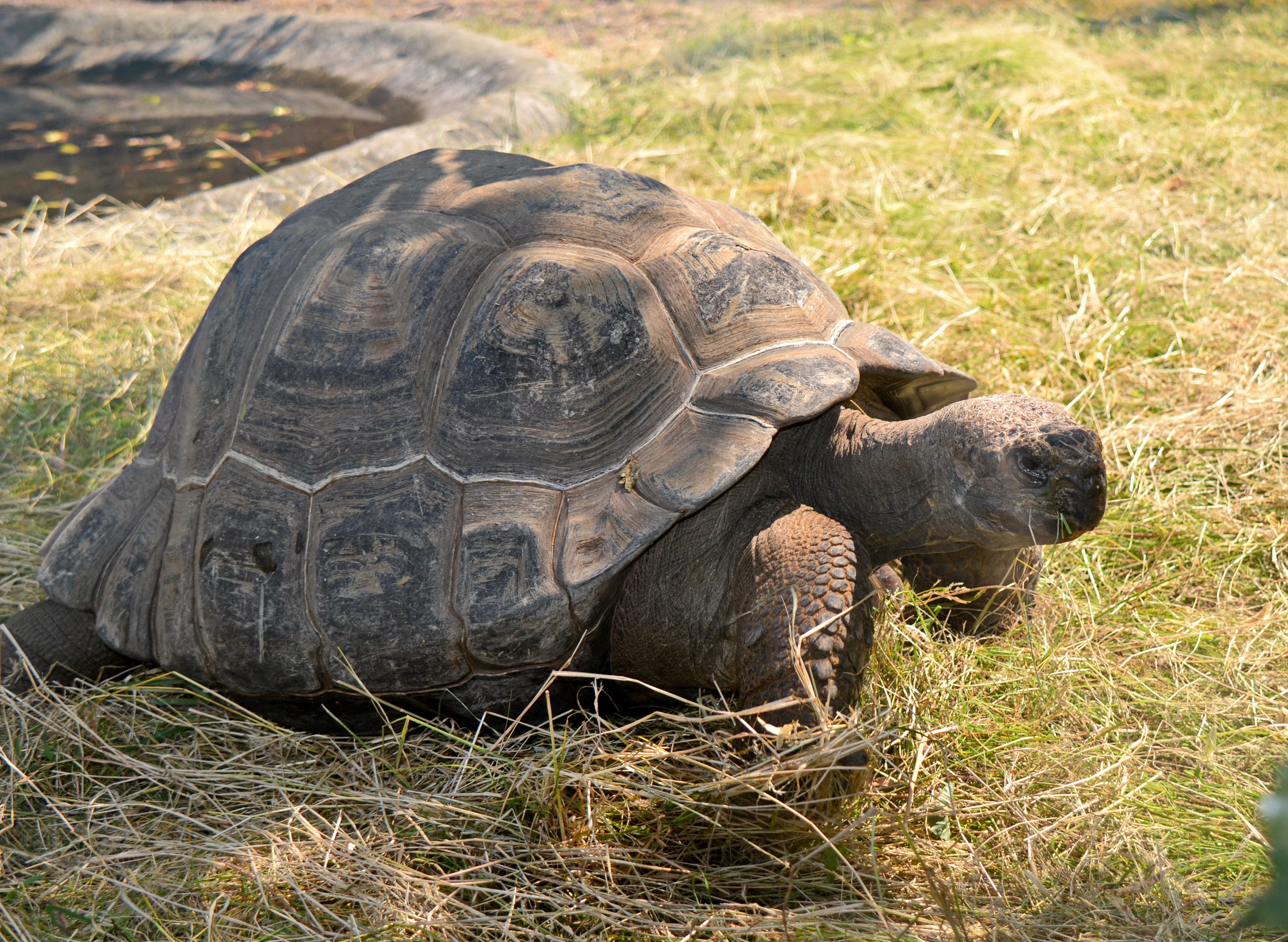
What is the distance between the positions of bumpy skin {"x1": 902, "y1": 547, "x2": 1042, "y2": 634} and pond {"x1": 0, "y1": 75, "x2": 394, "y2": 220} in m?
5.94

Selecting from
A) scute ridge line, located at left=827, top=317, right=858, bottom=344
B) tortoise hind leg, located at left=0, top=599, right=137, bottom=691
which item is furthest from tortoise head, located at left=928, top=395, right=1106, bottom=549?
tortoise hind leg, located at left=0, top=599, right=137, bottom=691

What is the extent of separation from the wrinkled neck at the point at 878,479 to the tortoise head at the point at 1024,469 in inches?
1.8

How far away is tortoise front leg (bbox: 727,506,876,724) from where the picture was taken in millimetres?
2297

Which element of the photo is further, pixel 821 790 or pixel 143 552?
pixel 143 552

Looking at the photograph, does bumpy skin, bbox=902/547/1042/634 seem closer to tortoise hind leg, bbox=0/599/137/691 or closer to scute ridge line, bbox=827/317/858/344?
scute ridge line, bbox=827/317/858/344

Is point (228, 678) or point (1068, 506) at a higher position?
point (1068, 506)

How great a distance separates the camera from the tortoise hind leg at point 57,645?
3.05 metres

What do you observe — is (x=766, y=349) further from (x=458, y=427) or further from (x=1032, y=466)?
(x=458, y=427)

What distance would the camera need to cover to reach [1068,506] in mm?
2287

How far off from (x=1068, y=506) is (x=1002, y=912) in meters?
0.91

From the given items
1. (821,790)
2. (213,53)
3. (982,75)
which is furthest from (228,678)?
(213,53)

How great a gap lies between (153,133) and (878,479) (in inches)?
405

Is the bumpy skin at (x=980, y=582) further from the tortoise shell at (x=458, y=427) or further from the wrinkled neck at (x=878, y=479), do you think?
the tortoise shell at (x=458, y=427)

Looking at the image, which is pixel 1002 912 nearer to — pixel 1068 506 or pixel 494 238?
pixel 1068 506
